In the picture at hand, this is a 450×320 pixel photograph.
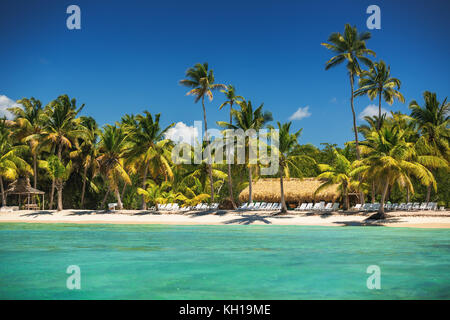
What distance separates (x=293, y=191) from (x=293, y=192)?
0.09 meters

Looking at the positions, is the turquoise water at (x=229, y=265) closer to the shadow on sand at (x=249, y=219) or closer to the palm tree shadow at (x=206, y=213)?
the shadow on sand at (x=249, y=219)

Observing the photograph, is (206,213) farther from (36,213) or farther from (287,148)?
(36,213)

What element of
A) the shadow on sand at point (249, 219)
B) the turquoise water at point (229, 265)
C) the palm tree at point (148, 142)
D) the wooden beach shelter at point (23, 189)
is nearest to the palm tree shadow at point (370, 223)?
the turquoise water at point (229, 265)

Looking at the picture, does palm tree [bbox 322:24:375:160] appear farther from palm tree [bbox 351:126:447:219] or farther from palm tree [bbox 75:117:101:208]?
palm tree [bbox 75:117:101:208]

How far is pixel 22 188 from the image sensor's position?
30703 millimetres

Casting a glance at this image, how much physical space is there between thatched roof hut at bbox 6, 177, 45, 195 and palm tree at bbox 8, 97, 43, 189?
0.63 metres

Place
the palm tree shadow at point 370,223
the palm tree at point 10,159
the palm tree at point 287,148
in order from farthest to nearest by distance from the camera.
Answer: the palm tree at point 10,159 < the palm tree at point 287,148 < the palm tree shadow at point 370,223

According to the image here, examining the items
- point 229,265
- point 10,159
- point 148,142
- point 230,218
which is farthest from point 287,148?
point 10,159

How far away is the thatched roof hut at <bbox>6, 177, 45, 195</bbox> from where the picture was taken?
99.2 feet

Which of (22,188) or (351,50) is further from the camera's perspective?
(22,188)

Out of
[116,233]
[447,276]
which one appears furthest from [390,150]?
[116,233]

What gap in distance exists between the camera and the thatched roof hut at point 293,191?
1141 inches
